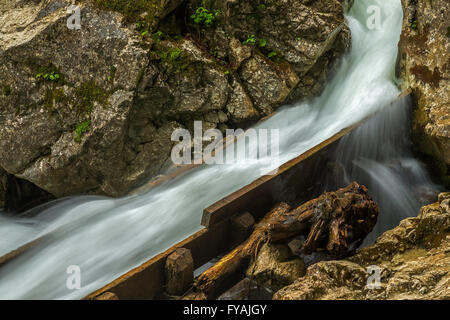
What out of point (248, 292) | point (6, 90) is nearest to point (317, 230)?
point (248, 292)

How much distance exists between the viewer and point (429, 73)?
539 cm

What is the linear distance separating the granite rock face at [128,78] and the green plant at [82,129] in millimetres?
19

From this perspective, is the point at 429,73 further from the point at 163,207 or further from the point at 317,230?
the point at 163,207

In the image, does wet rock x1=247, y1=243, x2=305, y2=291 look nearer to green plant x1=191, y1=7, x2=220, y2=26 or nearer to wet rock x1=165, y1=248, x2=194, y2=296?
wet rock x1=165, y1=248, x2=194, y2=296

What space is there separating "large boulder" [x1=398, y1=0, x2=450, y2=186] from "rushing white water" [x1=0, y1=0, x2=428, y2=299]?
42 cm

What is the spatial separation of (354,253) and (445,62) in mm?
2935

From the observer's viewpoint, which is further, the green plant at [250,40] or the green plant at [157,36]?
the green plant at [250,40]

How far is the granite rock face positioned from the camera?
596cm

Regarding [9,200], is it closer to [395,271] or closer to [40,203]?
[40,203]

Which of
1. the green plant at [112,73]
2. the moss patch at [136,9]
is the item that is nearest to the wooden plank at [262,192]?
the green plant at [112,73]

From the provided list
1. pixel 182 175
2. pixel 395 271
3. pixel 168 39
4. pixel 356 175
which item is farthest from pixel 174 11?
pixel 395 271

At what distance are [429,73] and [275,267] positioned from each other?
3445 millimetres

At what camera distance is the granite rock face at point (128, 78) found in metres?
5.96

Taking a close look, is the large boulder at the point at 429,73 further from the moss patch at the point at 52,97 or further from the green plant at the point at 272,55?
the moss patch at the point at 52,97
